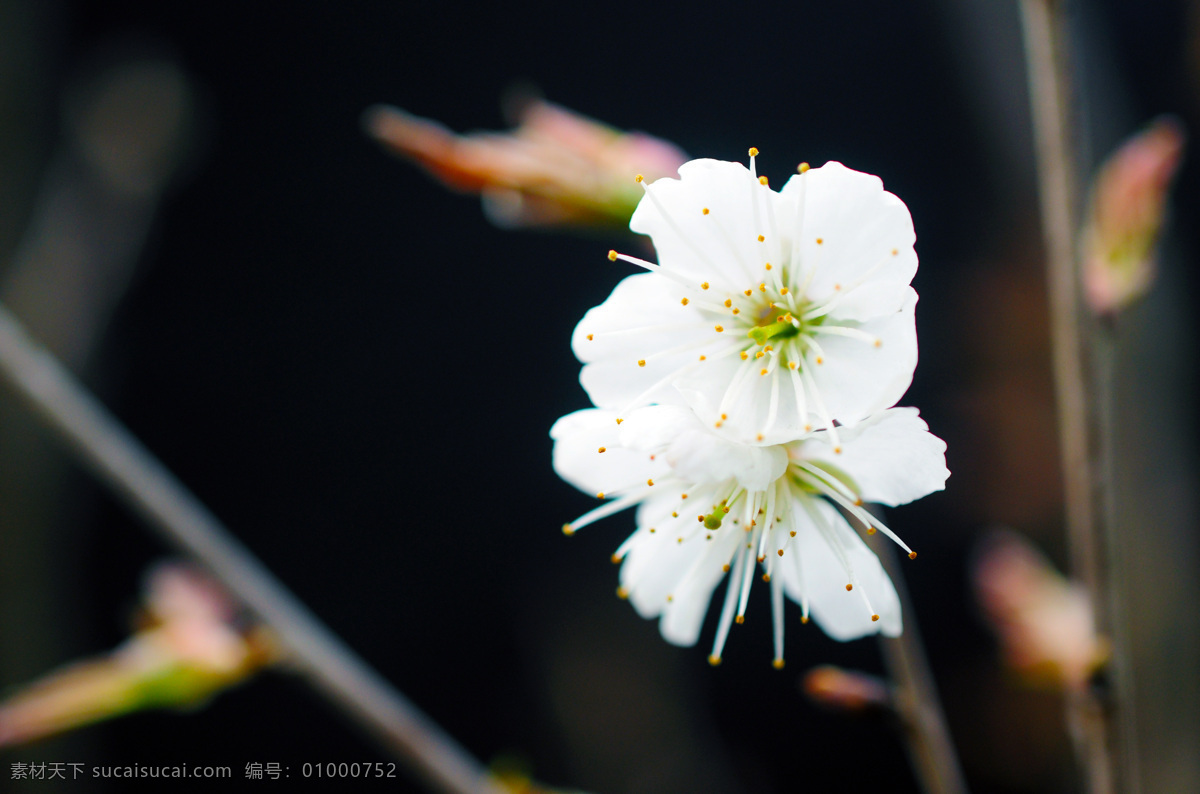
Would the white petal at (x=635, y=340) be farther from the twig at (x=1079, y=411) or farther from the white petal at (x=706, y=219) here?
the twig at (x=1079, y=411)

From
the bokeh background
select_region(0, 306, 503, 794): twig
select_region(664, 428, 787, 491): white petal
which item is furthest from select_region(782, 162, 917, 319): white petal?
the bokeh background

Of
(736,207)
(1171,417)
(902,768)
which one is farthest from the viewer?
(902,768)

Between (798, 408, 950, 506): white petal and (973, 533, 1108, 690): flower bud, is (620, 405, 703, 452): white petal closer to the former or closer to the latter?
(798, 408, 950, 506): white petal

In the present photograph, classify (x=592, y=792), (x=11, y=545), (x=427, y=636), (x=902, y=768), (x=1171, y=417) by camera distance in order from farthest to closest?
(x=427, y=636), (x=902, y=768), (x=592, y=792), (x=11, y=545), (x=1171, y=417)

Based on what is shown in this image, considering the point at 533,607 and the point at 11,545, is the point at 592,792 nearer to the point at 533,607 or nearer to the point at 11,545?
the point at 533,607

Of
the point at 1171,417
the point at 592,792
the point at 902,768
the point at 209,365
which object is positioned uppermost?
the point at 209,365

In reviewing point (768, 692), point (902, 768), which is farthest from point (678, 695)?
point (902, 768)

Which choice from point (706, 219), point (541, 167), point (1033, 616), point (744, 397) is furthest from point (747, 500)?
point (1033, 616)
